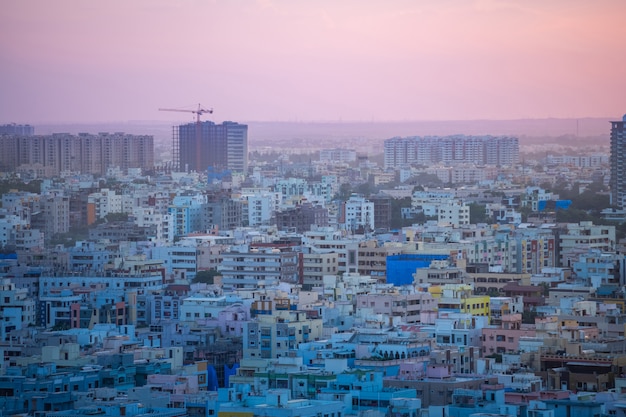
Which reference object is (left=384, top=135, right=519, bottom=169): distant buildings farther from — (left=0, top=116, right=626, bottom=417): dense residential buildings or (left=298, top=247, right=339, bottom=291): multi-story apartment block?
(left=298, top=247, right=339, bottom=291): multi-story apartment block

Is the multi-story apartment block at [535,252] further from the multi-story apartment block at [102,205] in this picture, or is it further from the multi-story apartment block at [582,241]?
the multi-story apartment block at [102,205]

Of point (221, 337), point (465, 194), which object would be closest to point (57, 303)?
point (221, 337)

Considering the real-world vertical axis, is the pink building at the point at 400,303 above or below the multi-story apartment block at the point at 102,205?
above

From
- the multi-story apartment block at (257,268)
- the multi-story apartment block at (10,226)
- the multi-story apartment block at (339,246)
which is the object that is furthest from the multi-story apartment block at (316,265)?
the multi-story apartment block at (10,226)

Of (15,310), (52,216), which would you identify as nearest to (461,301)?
(15,310)

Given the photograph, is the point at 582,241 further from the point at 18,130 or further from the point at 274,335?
the point at 18,130
